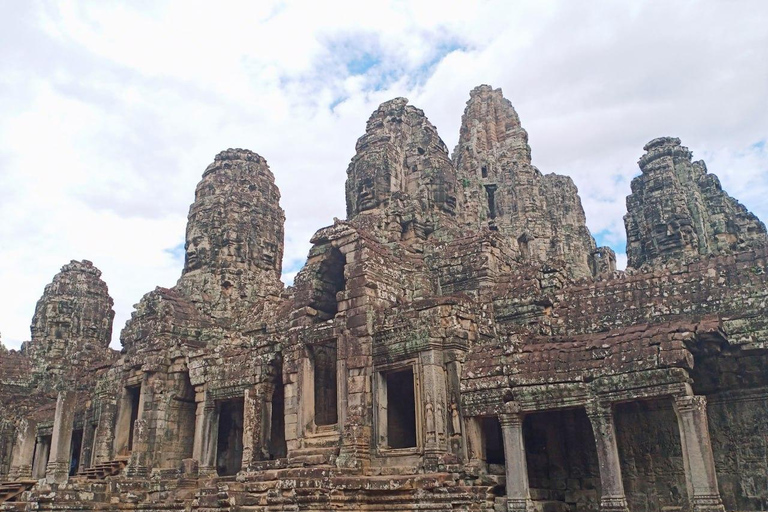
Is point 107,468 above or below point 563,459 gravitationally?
above

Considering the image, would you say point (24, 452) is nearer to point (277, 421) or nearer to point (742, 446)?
point (277, 421)

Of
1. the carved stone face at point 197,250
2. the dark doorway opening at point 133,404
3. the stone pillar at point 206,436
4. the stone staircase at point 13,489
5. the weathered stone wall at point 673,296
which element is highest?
the carved stone face at point 197,250

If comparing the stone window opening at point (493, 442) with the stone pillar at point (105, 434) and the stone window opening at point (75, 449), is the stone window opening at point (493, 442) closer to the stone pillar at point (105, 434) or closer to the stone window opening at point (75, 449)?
the stone pillar at point (105, 434)

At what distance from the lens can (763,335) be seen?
1159cm

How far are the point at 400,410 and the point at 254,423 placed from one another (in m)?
4.18

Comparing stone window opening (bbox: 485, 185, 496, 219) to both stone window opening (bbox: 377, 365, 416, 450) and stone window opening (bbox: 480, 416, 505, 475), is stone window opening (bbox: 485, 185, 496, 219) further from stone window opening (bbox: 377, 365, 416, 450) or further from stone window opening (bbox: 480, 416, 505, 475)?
stone window opening (bbox: 480, 416, 505, 475)

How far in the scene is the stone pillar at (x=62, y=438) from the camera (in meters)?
22.0

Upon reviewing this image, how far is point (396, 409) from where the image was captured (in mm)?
15734

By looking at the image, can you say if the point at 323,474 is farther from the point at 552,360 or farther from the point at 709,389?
the point at 709,389

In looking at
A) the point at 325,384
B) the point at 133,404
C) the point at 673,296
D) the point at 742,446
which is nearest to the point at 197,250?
the point at 133,404

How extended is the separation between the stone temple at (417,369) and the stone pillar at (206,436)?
0.06 m

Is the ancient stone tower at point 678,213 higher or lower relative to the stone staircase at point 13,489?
A: higher

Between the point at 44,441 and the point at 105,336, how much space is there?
6308mm

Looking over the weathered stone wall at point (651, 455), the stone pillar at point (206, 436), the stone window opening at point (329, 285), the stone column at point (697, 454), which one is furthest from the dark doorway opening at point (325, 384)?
the stone column at point (697, 454)
